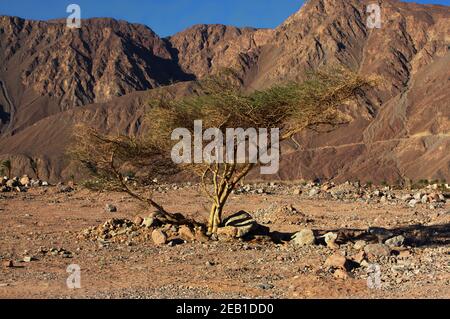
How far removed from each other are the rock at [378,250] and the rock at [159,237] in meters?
4.58

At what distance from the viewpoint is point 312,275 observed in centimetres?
1035

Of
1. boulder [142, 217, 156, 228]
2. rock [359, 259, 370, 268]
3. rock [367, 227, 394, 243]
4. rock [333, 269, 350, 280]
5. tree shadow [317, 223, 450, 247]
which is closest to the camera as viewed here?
rock [333, 269, 350, 280]

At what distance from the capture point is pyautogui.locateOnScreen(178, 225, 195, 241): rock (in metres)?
14.5

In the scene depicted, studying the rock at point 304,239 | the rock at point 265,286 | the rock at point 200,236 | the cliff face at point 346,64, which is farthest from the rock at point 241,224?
the cliff face at point 346,64

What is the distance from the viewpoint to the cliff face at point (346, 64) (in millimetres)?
95750

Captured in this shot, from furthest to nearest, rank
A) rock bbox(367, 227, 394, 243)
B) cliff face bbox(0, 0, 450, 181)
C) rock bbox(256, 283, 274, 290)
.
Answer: cliff face bbox(0, 0, 450, 181) < rock bbox(367, 227, 394, 243) < rock bbox(256, 283, 274, 290)

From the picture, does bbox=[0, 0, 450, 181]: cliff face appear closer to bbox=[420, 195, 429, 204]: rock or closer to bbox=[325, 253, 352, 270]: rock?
bbox=[420, 195, 429, 204]: rock

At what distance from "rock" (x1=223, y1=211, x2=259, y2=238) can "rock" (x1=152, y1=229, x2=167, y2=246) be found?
5.36 ft

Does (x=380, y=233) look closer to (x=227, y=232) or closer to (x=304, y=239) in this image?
(x=304, y=239)

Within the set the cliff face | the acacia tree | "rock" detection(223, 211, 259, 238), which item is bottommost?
"rock" detection(223, 211, 259, 238)

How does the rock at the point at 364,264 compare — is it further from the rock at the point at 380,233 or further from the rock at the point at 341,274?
the rock at the point at 380,233

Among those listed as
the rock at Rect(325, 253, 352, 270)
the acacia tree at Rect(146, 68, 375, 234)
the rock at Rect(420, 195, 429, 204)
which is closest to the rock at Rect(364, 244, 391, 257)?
the rock at Rect(325, 253, 352, 270)
